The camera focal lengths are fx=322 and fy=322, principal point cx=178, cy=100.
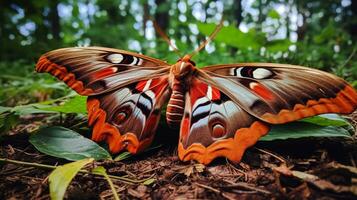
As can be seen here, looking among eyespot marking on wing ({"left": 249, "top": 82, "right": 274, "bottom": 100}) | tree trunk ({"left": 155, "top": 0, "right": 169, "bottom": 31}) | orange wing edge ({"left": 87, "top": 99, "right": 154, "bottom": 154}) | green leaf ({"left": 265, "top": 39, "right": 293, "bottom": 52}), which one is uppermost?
tree trunk ({"left": 155, "top": 0, "right": 169, "bottom": 31})

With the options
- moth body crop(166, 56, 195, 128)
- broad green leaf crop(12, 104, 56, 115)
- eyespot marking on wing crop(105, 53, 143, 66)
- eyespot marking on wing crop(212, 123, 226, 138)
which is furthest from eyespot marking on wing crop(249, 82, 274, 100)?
broad green leaf crop(12, 104, 56, 115)

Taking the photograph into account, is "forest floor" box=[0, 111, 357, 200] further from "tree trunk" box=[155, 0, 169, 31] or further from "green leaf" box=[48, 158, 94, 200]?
"tree trunk" box=[155, 0, 169, 31]

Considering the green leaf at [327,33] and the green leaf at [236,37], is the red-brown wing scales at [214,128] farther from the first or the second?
the green leaf at [327,33]

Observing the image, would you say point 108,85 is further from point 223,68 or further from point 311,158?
point 311,158

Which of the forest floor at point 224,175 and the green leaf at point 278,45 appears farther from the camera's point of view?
the green leaf at point 278,45

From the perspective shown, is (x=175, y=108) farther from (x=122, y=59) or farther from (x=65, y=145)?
(x=65, y=145)

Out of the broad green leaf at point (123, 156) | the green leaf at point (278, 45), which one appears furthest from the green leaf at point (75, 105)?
the green leaf at point (278, 45)
